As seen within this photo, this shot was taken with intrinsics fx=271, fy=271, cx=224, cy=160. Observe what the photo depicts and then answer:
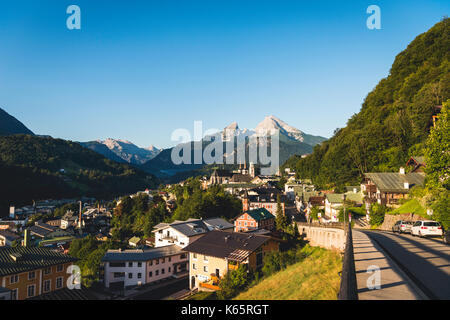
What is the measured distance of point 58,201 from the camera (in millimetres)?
188250

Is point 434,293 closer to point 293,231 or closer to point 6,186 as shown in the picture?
point 293,231

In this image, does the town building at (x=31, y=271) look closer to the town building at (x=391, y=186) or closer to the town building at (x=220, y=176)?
the town building at (x=391, y=186)

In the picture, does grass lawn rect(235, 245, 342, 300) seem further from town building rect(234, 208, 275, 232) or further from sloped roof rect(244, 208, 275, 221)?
sloped roof rect(244, 208, 275, 221)

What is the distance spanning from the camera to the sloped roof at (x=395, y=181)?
38.2m

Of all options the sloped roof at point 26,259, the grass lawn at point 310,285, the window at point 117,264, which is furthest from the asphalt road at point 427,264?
the window at point 117,264

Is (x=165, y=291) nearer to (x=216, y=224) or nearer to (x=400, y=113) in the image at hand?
(x=216, y=224)

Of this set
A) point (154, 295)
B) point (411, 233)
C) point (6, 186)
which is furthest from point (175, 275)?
point (6, 186)

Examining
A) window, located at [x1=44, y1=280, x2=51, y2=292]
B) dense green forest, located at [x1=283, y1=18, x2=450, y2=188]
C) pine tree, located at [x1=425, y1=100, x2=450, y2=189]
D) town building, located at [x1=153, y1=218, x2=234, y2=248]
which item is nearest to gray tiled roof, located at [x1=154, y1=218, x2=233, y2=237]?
town building, located at [x1=153, y1=218, x2=234, y2=248]

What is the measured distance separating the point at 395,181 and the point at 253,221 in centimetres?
2853

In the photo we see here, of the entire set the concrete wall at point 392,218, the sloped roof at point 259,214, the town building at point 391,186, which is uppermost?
the town building at point 391,186

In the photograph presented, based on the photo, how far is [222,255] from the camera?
3775 centimetres

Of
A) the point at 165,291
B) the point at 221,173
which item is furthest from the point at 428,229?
the point at 221,173

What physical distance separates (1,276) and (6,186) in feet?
641

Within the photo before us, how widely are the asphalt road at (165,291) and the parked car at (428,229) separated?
31661mm
